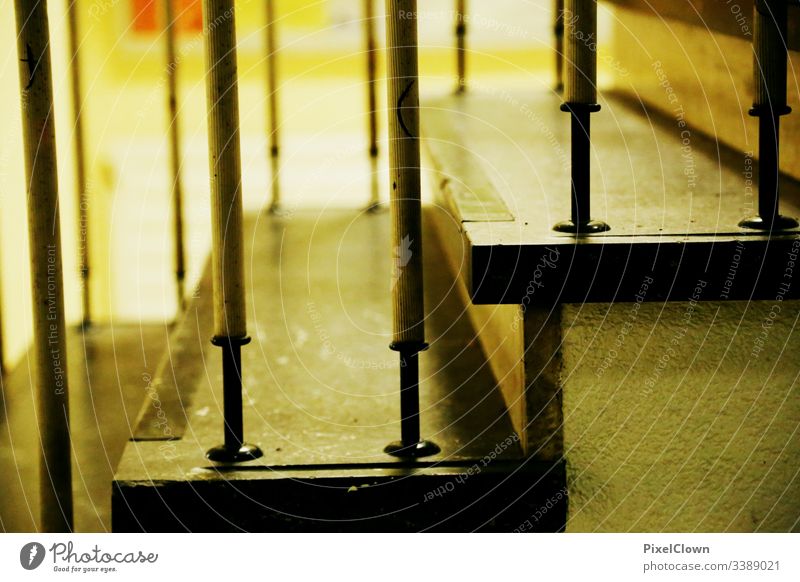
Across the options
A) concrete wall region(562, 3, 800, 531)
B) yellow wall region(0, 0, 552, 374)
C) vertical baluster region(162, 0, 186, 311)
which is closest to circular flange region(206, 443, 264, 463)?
concrete wall region(562, 3, 800, 531)

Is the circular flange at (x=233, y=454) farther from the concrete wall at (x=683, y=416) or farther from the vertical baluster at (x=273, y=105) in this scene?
the vertical baluster at (x=273, y=105)

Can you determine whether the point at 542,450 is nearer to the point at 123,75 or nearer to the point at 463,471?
the point at 463,471

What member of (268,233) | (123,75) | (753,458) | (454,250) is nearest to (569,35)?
(454,250)

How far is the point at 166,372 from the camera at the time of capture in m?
1.42

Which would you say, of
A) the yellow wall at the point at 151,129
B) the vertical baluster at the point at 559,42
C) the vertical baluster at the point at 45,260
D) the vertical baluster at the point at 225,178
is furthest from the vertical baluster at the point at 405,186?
the vertical baluster at the point at 559,42

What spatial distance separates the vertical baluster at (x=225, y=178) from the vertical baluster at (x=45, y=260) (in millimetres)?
137

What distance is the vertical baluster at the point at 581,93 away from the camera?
1.07 m

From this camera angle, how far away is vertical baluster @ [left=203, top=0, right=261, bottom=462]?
41.6 inches

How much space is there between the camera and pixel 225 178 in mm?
1073

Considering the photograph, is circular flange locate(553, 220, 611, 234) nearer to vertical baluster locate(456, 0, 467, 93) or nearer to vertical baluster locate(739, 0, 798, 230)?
vertical baluster locate(739, 0, 798, 230)
